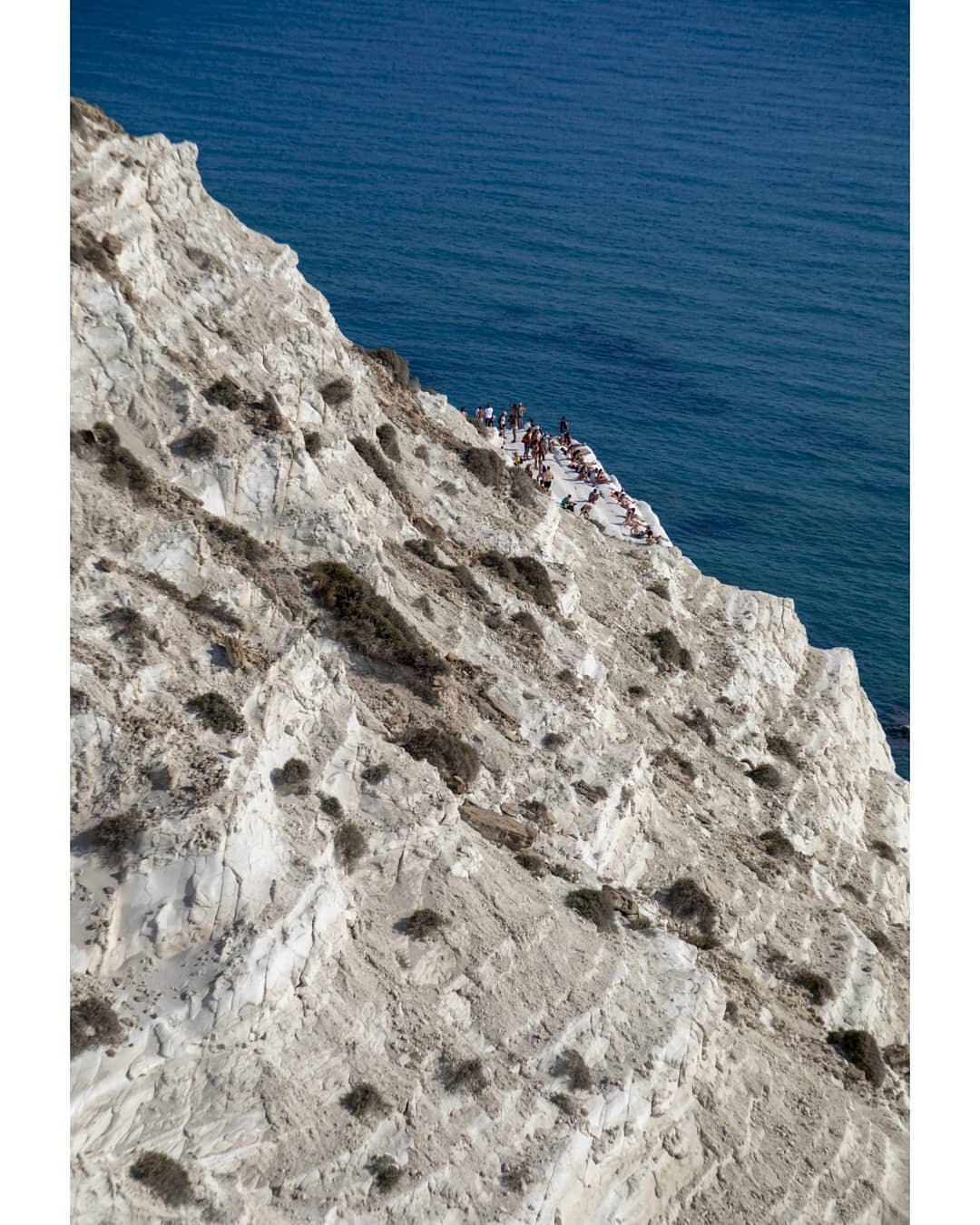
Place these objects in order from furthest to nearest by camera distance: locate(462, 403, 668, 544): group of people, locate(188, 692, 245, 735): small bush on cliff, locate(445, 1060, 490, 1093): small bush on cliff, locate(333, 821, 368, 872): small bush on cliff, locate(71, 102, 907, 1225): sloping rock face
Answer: locate(462, 403, 668, 544): group of people < locate(333, 821, 368, 872): small bush on cliff < locate(188, 692, 245, 735): small bush on cliff < locate(445, 1060, 490, 1093): small bush on cliff < locate(71, 102, 907, 1225): sloping rock face

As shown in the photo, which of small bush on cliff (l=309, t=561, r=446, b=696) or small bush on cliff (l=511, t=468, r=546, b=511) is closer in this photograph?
small bush on cliff (l=309, t=561, r=446, b=696)

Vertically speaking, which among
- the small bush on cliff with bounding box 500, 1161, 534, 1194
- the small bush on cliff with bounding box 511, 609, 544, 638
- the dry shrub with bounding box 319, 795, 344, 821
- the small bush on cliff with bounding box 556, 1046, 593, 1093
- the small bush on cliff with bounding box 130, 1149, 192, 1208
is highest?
the small bush on cliff with bounding box 511, 609, 544, 638

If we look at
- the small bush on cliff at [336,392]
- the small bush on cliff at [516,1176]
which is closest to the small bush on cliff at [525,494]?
the small bush on cliff at [336,392]

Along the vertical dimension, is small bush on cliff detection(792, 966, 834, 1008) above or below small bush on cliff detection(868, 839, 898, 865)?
below

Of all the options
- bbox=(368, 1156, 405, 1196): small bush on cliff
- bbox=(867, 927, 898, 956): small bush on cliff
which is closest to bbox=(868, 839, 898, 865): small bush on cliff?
bbox=(867, 927, 898, 956): small bush on cliff

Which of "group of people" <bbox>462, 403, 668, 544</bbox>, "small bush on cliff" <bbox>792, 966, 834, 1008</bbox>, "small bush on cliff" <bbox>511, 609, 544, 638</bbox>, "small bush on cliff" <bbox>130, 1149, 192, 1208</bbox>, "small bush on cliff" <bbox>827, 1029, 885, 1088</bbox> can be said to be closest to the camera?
"small bush on cliff" <bbox>130, 1149, 192, 1208</bbox>

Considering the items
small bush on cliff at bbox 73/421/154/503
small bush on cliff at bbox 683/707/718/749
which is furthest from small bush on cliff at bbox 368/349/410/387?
small bush on cliff at bbox 73/421/154/503

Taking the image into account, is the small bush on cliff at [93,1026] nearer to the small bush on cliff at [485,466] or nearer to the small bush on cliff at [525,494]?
the small bush on cliff at [485,466]

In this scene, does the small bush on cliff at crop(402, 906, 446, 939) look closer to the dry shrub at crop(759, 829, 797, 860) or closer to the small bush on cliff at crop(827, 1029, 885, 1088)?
the small bush on cliff at crop(827, 1029, 885, 1088)
